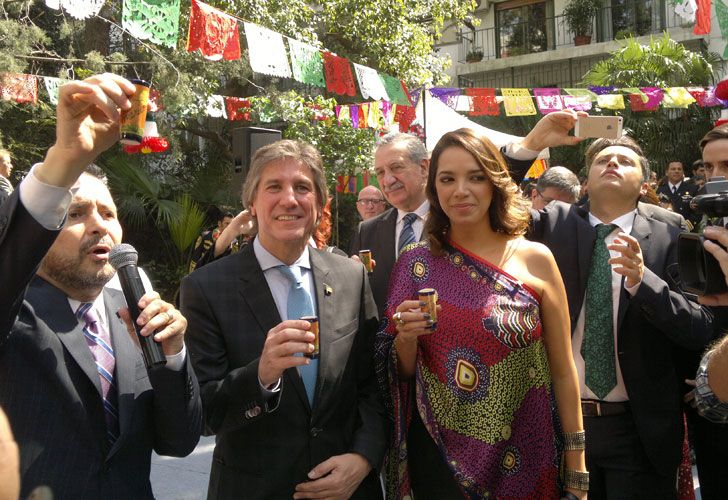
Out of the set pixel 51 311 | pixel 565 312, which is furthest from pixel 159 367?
pixel 565 312

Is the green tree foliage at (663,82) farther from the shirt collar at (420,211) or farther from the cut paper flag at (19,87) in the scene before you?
the shirt collar at (420,211)

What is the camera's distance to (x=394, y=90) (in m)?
11.3

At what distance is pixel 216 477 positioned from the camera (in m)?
2.61

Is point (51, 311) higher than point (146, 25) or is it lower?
lower

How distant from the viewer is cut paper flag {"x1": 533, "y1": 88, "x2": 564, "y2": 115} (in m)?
13.3

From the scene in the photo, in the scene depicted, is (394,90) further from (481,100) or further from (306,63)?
(481,100)

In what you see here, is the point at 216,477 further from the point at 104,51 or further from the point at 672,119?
the point at 672,119

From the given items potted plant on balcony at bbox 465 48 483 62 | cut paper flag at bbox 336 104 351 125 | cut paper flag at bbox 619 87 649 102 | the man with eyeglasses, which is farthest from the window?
the man with eyeglasses

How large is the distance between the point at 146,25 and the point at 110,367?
5616 millimetres

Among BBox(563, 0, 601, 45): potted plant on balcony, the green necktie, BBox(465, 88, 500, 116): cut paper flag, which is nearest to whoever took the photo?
the green necktie

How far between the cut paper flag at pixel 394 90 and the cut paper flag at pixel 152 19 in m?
4.47

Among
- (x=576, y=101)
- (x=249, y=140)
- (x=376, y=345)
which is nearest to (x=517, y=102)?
(x=576, y=101)

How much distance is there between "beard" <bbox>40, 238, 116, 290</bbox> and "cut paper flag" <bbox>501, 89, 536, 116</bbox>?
11.8m

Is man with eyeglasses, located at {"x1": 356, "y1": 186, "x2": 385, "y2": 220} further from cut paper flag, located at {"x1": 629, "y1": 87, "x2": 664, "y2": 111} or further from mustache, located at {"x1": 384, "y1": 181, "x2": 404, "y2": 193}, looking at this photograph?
cut paper flag, located at {"x1": 629, "y1": 87, "x2": 664, "y2": 111}
